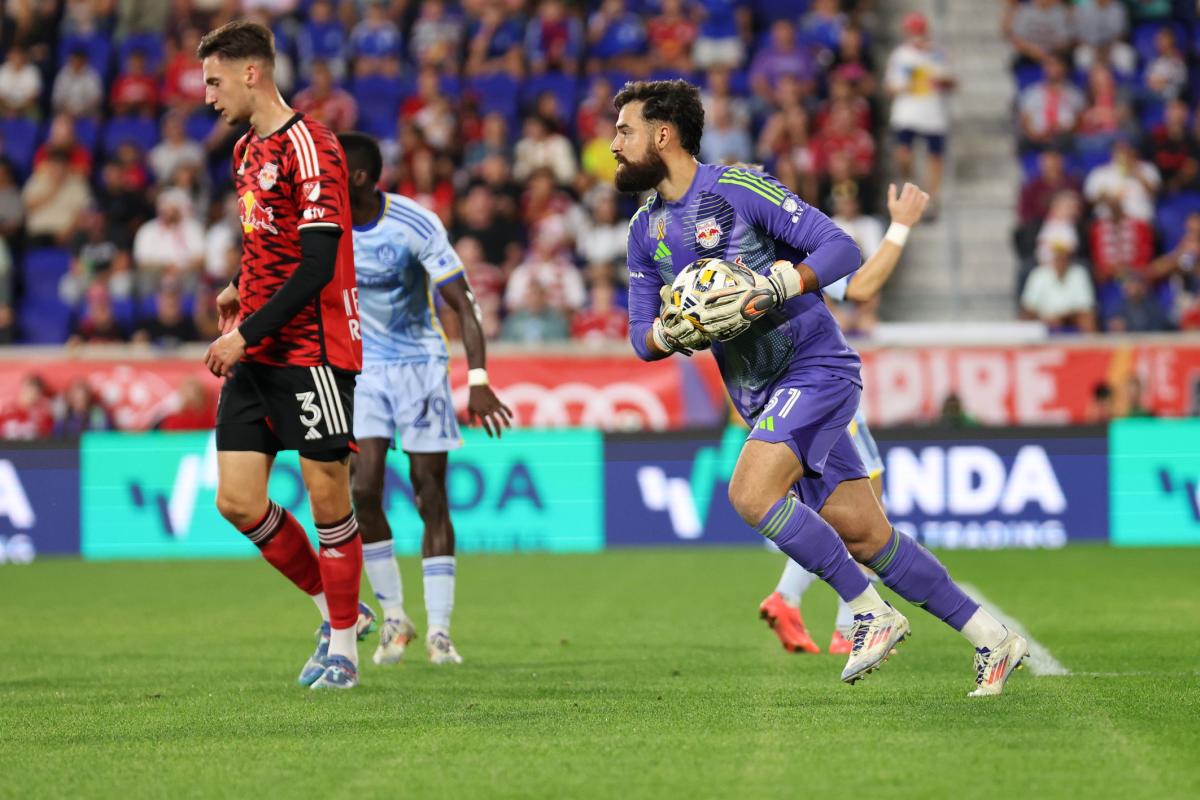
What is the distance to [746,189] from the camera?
6.62 meters

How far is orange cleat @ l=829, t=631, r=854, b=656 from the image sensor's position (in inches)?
334

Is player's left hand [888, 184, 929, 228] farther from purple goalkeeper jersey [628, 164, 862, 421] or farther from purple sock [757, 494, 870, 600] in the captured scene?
purple sock [757, 494, 870, 600]

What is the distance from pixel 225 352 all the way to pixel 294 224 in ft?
2.06

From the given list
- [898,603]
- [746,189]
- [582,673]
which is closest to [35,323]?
[898,603]

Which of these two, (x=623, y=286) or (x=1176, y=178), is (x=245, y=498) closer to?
(x=623, y=286)

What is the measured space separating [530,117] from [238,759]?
592 inches

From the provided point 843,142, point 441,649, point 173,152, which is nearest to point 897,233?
point 441,649

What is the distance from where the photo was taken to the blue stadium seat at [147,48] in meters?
21.8

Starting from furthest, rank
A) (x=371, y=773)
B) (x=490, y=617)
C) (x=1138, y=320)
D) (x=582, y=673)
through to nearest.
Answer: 1. (x=1138, y=320)
2. (x=490, y=617)
3. (x=582, y=673)
4. (x=371, y=773)

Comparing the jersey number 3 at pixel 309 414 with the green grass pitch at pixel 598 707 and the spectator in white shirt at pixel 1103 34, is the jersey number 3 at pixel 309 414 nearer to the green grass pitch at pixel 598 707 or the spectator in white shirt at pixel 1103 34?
the green grass pitch at pixel 598 707

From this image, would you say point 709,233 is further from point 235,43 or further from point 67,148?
point 67,148

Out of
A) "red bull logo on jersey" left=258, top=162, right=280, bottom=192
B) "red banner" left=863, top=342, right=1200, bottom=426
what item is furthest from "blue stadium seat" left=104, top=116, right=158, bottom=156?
"red bull logo on jersey" left=258, top=162, right=280, bottom=192

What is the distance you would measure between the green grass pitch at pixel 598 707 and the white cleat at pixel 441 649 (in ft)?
0.41

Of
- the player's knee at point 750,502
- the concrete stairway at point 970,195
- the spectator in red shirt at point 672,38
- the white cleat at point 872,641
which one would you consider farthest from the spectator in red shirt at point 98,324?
the white cleat at point 872,641
